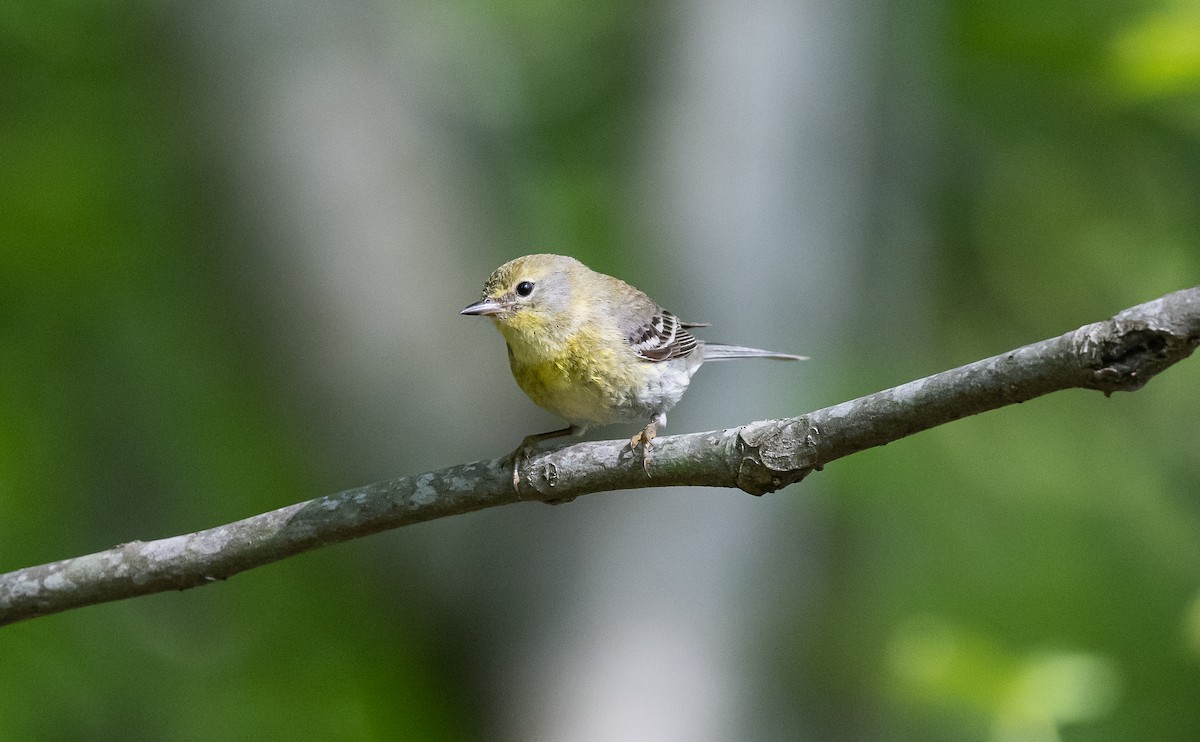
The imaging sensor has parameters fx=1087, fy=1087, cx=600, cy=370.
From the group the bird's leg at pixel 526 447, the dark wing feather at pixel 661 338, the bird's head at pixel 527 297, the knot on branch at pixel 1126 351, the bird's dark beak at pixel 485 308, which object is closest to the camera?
the knot on branch at pixel 1126 351

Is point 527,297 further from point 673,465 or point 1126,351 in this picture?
→ point 1126,351

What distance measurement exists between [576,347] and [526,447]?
33.2 inches

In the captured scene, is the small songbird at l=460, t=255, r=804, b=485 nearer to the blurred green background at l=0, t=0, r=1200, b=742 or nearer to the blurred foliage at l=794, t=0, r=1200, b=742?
the blurred green background at l=0, t=0, r=1200, b=742

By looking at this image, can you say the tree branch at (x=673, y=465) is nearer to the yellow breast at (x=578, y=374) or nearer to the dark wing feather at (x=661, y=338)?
the yellow breast at (x=578, y=374)

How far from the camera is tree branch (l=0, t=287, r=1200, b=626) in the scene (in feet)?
7.72

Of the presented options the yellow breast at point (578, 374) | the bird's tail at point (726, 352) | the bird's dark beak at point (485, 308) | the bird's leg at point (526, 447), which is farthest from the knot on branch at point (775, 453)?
the bird's tail at point (726, 352)

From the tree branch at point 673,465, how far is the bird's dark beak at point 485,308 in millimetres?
1137

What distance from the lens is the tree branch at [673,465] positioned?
7.72 feet

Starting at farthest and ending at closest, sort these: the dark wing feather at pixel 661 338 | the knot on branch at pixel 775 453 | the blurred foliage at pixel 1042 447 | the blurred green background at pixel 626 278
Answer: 1. the blurred green background at pixel 626 278
2. the blurred foliage at pixel 1042 447
3. the dark wing feather at pixel 661 338
4. the knot on branch at pixel 775 453

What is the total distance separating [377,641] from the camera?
749 cm

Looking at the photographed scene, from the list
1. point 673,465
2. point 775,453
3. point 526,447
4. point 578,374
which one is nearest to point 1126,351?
point 775,453

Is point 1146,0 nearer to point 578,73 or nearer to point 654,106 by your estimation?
point 654,106

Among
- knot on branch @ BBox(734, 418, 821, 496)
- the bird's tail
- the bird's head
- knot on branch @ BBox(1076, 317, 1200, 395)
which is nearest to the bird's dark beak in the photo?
the bird's head

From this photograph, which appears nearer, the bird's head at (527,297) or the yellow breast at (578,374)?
the yellow breast at (578,374)
